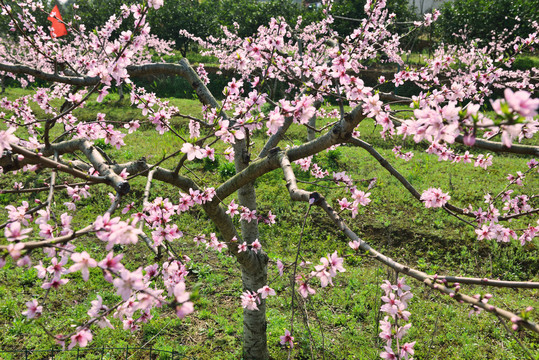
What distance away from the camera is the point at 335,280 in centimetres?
504

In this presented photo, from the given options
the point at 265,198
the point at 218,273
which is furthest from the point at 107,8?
the point at 218,273

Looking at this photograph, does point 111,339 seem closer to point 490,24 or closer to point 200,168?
point 200,168

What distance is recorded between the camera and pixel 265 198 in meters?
6.72

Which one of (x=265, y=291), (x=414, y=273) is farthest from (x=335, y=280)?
(x=414, y=273)

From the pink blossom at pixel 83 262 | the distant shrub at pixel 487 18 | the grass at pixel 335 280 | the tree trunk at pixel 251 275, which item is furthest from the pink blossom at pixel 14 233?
the distant shrub at pixel 487 18

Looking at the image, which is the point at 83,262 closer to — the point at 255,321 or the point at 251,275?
the point at 251,275

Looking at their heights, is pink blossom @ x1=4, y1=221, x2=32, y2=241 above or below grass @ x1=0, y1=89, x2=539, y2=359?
above

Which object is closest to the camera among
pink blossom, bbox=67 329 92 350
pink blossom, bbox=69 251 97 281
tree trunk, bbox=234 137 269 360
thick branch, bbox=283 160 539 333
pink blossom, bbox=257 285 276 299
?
thick branch, bbox=283 160 539 333

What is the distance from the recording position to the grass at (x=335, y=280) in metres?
3.78

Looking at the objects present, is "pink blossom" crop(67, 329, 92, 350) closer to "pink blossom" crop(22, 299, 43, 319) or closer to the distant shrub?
"pink blossom" crop(22, 299, 43, 319)

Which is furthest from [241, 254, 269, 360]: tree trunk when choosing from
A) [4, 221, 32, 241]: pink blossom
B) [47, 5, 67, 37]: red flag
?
[47, 5, 67, 37]: red flag

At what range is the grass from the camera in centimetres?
378

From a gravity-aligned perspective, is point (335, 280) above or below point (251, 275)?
below

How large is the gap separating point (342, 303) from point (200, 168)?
4484mm
